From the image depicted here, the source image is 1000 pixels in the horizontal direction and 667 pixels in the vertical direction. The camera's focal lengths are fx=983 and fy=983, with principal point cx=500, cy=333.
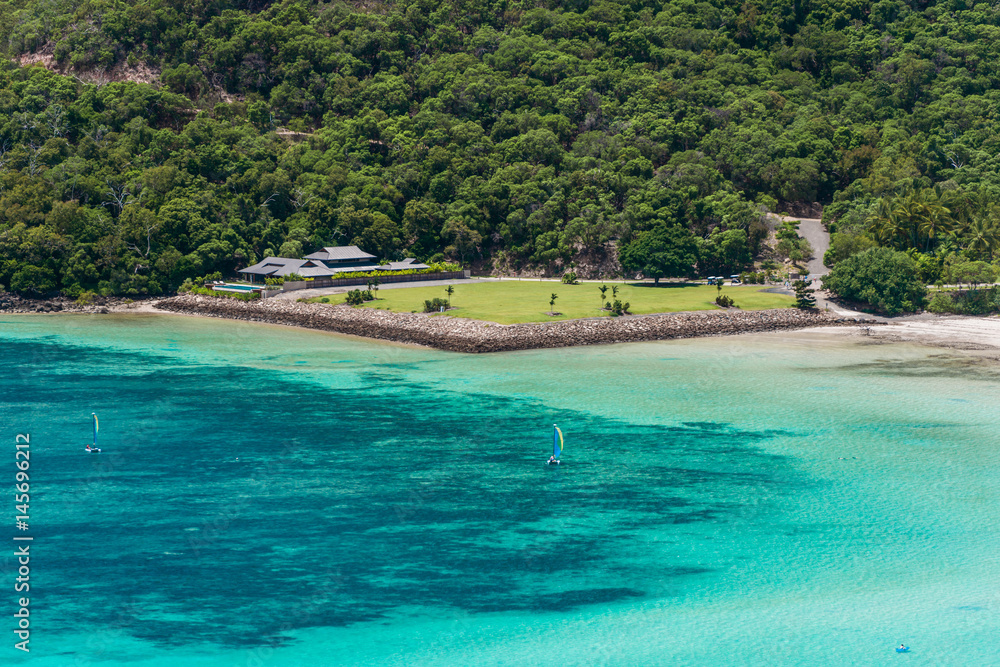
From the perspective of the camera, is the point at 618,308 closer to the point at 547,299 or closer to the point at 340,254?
the point at 547,299

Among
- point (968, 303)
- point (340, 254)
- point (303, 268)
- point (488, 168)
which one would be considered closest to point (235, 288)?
point (303, 268)

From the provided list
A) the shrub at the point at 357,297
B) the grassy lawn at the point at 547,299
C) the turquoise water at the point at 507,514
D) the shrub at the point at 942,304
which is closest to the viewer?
the turquoise water at the point at 507,514

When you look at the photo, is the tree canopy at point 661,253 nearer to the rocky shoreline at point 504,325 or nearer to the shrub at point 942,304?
the rocky shoreline at point 504,325

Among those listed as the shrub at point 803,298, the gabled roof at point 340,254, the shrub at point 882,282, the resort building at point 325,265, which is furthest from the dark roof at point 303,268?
the shrub at point 882,282

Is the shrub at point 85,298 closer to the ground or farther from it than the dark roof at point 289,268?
closer to the ground

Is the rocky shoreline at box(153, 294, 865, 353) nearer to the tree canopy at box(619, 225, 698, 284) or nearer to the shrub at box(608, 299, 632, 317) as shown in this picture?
the shrub at box(608, 299, 632, 317)

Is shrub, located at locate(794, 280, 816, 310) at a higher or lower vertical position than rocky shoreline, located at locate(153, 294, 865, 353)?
higher

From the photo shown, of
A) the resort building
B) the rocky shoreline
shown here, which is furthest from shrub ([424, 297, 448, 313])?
the resort building
